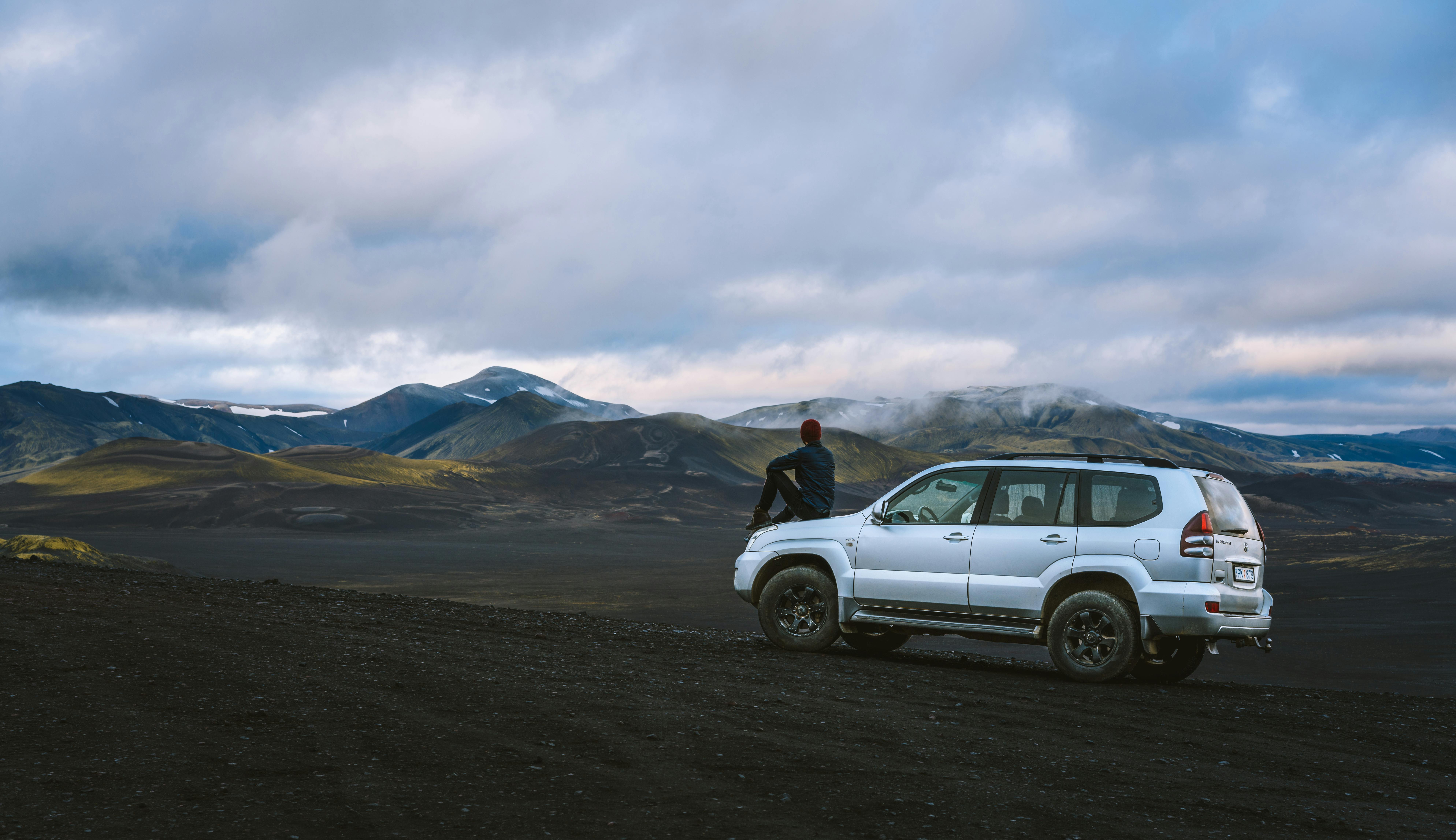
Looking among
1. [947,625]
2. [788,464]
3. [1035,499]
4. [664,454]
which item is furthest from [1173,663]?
[664,454]

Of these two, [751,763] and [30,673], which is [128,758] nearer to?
[30,673]

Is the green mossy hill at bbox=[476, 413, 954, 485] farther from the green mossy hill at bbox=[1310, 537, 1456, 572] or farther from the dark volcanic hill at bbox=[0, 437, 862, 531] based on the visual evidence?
the green mossy hill at bbox=[1310, 537, 1456, 572]

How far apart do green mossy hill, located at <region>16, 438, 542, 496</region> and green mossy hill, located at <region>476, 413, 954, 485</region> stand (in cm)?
3579

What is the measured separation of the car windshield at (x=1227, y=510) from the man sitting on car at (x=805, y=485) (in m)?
3.77

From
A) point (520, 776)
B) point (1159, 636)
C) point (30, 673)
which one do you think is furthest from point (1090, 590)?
point (30, 673)

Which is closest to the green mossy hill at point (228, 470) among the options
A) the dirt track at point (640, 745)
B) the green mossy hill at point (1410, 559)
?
the green mossy hill at point (1410, 559)

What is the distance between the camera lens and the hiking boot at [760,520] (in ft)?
38.3

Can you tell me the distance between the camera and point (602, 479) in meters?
124

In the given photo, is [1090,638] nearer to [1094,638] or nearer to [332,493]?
[1094,638]

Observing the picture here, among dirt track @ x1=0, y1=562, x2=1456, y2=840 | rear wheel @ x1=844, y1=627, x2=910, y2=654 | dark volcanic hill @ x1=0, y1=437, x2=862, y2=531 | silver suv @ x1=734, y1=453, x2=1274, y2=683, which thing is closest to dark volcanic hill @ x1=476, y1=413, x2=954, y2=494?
dark volcanic hill @ x1=0, y1=437, x2=862, y2=531

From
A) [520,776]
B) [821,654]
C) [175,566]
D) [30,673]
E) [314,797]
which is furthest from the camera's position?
[175,566]

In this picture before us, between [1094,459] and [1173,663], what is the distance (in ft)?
7.12

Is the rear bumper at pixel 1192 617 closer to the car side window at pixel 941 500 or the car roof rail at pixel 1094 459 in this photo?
the car roof rail at pixel 1094 459

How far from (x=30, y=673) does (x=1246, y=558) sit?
33.1ft
